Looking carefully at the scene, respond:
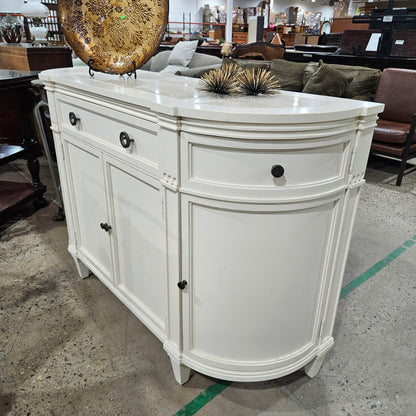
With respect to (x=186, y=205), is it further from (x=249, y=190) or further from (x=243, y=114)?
(x=243, y=114)

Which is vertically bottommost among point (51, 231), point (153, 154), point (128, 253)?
point (51, 231)

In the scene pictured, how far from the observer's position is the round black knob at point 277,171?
96 cm

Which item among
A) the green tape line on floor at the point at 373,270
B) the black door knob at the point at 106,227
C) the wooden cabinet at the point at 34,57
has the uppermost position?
the wooden cabinet at the point at 34,57

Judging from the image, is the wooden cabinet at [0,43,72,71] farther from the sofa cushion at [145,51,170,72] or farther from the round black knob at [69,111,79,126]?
the round black knob at [69,111,79,126]

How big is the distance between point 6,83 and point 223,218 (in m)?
2.13

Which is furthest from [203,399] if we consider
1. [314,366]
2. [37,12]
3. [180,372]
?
[37,12]

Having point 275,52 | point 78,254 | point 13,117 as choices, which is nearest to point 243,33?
point 275,52

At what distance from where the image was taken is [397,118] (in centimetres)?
374

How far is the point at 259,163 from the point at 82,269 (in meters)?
1.37

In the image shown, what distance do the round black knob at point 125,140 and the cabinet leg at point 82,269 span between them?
948mm

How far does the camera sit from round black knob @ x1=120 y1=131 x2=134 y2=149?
123cm

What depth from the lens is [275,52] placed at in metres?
6.07

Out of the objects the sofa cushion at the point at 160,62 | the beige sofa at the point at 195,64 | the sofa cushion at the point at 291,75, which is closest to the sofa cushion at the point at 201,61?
the beige sofa at the point at 195,64

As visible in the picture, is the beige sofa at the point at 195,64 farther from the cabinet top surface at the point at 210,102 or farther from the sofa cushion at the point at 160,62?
the cabinet top surface at the point at 210,102
